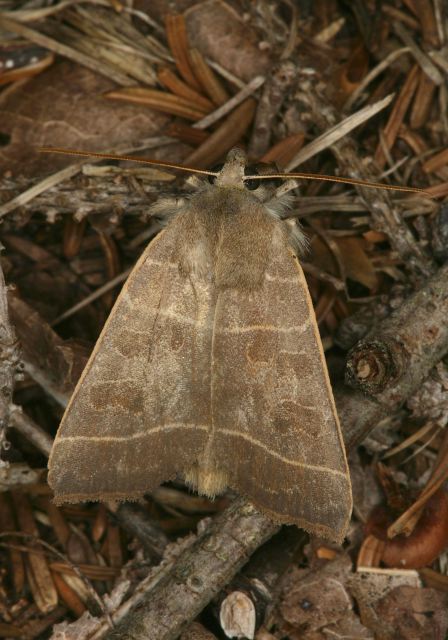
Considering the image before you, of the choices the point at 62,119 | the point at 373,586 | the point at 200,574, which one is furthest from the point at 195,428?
the point at 62,119

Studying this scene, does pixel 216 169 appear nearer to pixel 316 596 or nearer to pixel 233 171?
pixel 233 171

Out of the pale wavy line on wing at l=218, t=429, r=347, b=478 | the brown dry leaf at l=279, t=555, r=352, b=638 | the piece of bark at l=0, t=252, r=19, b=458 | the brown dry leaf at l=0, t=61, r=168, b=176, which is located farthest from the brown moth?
the brown dry leaf at l=0, t=61, r=168, b=176

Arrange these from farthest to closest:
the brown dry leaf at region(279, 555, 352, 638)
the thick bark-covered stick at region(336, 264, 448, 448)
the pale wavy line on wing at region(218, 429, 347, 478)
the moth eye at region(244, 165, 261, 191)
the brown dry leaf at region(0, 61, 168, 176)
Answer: the brown dry leaf at region(0, 61, 168, 176) < the moth eye at region(244, 165, 261, 191) < the brown dry leaf at region(279, 555, 352, 638) < the thick bark-covered stick at region(336, 264, 448, 448) < the pale wavy line on wing at region(218, 429, 347, 478)

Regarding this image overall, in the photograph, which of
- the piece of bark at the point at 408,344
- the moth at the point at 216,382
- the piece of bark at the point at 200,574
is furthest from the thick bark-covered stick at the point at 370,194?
the piece of bark at the point at 200,574

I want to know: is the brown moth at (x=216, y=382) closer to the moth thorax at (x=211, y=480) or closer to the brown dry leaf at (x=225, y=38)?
the moth thorax at (x=211, y=480)

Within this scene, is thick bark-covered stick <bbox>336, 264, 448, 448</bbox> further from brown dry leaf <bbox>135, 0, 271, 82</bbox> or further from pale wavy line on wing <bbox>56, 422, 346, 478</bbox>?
brown dry leaf <bbox>135, 0, 271, 82</bbox>

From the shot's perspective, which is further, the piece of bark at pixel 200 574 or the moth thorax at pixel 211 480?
the moth thorax at pixel 211 480
